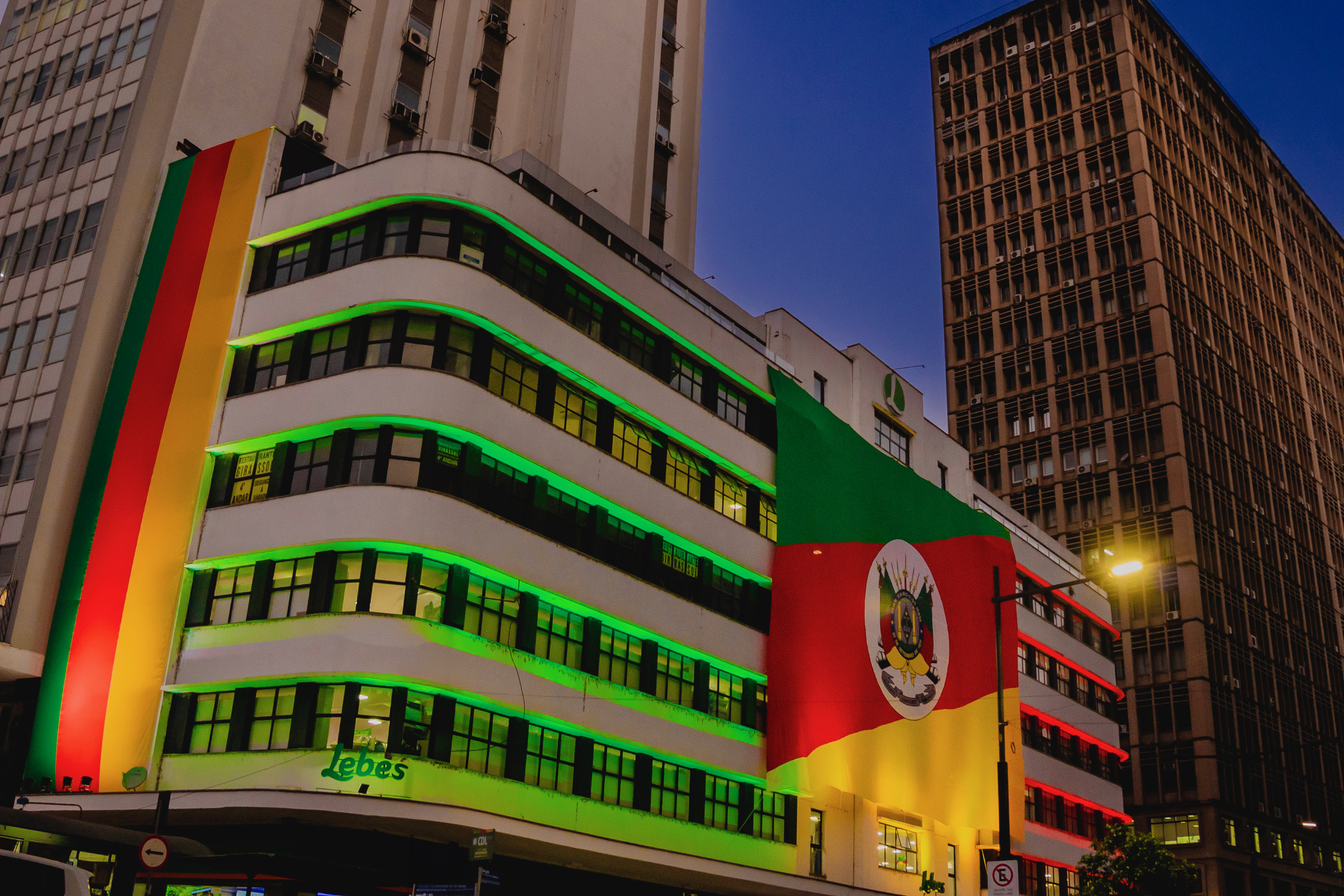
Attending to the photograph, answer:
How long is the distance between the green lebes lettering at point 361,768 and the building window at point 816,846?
62.8ft

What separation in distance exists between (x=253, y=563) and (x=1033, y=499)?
6938cm

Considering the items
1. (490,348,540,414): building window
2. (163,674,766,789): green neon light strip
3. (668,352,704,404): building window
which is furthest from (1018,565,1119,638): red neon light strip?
(490,348,540,414): building window

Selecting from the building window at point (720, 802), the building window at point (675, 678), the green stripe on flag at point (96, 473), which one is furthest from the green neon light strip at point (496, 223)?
the building window at point (720, 802)

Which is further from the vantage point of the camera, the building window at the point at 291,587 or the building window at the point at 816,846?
the building window at the point at 816,846

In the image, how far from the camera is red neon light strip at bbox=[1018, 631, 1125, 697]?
6125 centimetres

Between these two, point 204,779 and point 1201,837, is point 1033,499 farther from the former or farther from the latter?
point 204,779

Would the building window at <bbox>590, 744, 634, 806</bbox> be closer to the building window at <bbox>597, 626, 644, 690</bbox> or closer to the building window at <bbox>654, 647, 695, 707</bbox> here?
the building window at <bbox>597, 626, 644, 690</bbox>

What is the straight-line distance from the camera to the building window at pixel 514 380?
37125 millimetres

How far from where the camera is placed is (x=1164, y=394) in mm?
88750

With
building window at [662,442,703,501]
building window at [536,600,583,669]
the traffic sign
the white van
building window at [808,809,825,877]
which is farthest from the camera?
building window at [808,809,825,877]

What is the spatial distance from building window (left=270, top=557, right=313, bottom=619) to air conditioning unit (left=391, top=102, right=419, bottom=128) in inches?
1070

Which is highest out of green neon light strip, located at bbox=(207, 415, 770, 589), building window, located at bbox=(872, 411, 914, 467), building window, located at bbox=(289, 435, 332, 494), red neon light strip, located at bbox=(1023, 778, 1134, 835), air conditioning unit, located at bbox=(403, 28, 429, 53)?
air conditioning unit, located at bbox=(403, 28, 429, 53)

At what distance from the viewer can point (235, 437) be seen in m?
36.5

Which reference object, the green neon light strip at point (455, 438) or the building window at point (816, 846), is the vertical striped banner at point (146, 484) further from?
the building window at point (816, 846)
